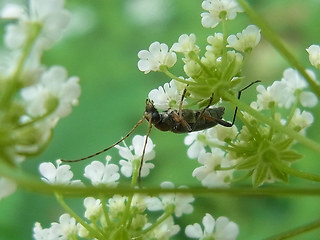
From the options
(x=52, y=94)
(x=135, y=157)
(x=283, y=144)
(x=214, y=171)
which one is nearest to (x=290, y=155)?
(x=283, y=144)

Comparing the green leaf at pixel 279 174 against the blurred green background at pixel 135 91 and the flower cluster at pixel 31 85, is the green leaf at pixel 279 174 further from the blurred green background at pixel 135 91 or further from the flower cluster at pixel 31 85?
the blurred green background at pixel 135 91

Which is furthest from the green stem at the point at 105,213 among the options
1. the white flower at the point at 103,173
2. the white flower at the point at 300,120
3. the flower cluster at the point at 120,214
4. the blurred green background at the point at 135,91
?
the blurred green background at the point at 135,91

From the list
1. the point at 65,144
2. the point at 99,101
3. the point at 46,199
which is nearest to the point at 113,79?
the point at 99,101

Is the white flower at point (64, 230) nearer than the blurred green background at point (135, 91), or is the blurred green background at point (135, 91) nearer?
the white flower at point (64, 230)

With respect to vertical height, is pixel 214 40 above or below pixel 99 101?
below

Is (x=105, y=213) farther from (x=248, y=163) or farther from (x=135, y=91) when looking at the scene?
(x=135, y=91)

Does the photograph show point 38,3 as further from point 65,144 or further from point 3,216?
point 65,144
